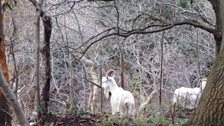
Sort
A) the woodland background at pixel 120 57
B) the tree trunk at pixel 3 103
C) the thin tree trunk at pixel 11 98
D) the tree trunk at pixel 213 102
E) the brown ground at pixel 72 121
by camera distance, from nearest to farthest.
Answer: the thin tree trunk at pixel 11 98
the tree trunk at pixel 213 102
the tree trunk at pixel 3 103
the brown ground at pixel 72 121
the woodland background at pixel 120 57

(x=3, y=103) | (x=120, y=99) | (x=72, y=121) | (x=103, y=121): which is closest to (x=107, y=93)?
(x=120, y=99)

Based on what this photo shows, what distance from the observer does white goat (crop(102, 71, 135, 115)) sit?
10688 millimetres

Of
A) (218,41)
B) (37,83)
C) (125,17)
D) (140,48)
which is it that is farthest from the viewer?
(140,48)

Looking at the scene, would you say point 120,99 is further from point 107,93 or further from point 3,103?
point 3,103

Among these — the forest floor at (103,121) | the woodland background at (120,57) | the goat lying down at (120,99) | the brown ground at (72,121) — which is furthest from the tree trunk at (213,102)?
the woodland background at (120,57)

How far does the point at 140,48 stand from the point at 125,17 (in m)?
3.40

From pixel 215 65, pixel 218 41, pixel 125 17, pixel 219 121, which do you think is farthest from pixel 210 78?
pixel 125 17

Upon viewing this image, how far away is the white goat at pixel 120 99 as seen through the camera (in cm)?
1069

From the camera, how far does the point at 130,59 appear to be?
15.6 m

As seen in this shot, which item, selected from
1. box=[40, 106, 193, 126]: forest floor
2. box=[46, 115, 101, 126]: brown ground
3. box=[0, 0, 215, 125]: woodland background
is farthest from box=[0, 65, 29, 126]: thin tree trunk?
box=[0, 0, 215, 125]: woodland background

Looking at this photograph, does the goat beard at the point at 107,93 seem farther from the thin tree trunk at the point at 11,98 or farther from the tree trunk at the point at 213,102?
the thin tree trunk at the point at 11,98

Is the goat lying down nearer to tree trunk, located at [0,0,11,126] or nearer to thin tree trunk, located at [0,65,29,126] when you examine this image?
tree trunk, located at [0,0,11,126]

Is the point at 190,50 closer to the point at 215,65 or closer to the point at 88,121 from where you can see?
the point at 88,121

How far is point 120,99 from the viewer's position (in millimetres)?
10859
